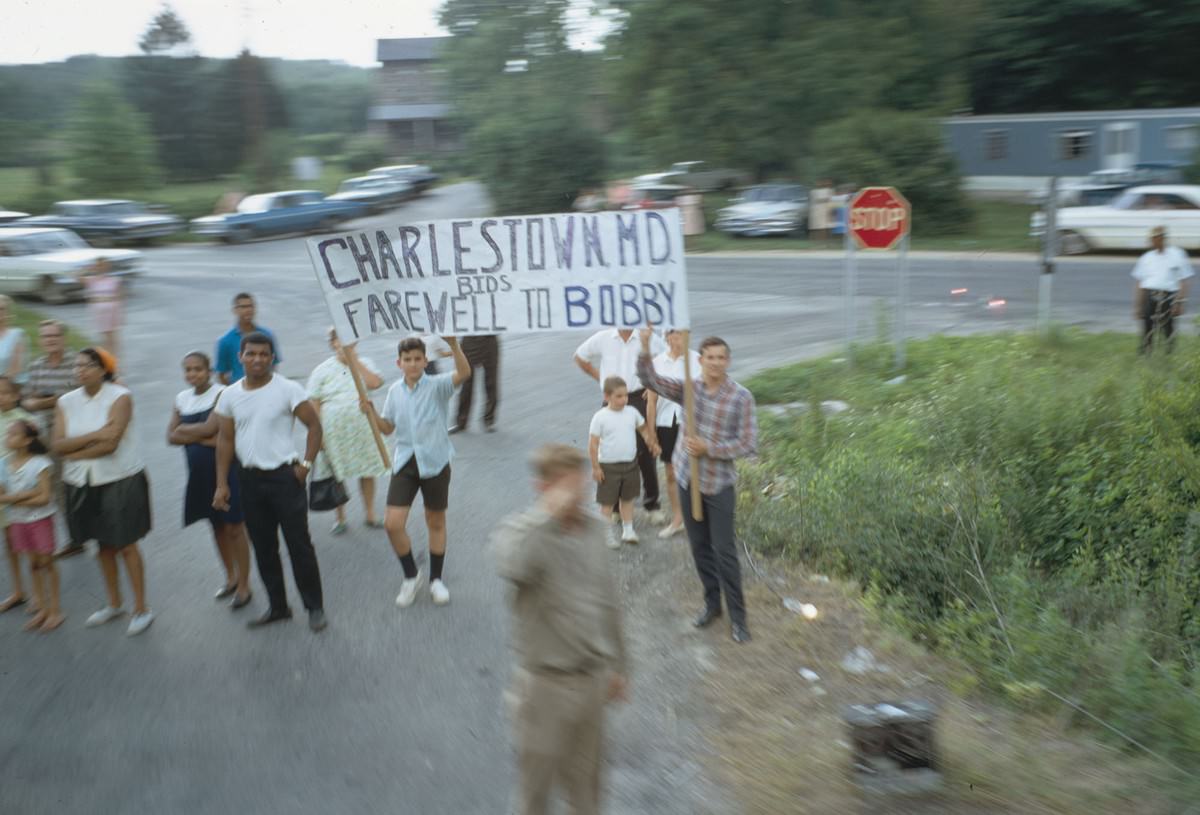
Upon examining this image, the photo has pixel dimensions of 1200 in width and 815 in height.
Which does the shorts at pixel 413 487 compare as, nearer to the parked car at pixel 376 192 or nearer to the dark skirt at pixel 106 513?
the dark skirt at pixel 106 513

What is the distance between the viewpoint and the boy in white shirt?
8328 millimetres

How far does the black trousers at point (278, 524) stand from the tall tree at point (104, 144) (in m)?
36.9

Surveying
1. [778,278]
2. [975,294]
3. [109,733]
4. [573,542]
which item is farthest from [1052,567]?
[778,278]

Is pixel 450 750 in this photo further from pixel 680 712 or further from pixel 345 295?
pixel 345 295

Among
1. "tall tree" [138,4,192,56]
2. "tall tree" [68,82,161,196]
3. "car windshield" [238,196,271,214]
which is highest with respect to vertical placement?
"tall tree" [138,4,192,56]

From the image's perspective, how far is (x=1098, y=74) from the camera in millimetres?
41031

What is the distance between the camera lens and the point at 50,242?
24156mm

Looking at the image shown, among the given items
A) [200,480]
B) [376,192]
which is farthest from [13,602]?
[376,192]

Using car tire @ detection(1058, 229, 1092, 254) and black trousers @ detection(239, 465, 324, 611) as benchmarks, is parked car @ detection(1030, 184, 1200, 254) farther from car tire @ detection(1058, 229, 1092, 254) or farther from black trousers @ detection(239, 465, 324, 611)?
black trousers @ detection(239, 465, 324, 611)

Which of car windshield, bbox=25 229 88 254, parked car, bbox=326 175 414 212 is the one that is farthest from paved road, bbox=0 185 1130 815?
parked car, bbox=326 175 414 212

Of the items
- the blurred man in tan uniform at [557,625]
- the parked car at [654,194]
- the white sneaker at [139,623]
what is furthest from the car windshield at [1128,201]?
the blurred man in tan uniform at [557,625]

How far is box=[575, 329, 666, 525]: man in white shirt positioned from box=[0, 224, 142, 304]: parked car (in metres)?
16.9

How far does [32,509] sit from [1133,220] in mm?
22320

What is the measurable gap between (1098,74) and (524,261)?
1574 inches
